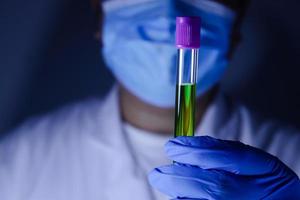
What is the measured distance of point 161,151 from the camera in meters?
1.14

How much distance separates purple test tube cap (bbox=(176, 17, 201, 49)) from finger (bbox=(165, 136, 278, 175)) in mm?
126

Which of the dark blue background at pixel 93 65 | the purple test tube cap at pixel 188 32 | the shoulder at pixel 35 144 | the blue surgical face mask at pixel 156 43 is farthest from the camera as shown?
the dark blue background at pixel 93 65

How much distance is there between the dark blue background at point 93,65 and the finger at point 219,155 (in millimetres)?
718

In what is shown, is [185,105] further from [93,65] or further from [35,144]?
[93,65]

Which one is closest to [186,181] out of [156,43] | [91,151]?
[156,43]

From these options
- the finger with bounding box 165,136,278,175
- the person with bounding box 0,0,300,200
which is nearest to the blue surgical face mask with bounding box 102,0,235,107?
the person with bounding box 0,0,300,200

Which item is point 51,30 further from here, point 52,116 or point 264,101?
point 264,101

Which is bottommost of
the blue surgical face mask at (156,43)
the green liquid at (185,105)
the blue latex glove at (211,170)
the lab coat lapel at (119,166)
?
the lab coat lapel at (119,166)

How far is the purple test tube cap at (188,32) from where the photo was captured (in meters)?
0.61

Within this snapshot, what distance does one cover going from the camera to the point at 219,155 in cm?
71

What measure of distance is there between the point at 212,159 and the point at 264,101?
31.7 inches

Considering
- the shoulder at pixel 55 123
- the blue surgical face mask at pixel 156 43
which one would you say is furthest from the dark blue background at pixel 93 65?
the blue surgical face mask at pixel 156 43

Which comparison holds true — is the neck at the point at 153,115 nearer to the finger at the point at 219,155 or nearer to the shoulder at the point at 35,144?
the shoulder at the point at 35,144

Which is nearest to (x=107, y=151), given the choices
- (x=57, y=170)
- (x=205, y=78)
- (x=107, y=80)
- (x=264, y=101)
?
(x=57, y=170)
